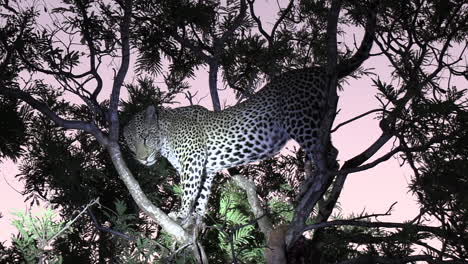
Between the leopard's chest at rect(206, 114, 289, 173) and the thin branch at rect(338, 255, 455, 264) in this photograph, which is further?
the leopard's chest at rect(206, 114, 289, 173)

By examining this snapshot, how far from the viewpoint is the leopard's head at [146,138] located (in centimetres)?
712

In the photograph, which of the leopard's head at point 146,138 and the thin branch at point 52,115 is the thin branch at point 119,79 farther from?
the leopard's head at point 146,138

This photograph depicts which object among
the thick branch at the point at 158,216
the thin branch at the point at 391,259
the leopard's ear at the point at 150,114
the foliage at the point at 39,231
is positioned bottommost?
the foliage at the point at 39,231

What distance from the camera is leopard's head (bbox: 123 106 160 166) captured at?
7.12 m

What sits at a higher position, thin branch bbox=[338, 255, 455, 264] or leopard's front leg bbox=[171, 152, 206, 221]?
leopard's front leg bbox=[171, 152, 206, 221]

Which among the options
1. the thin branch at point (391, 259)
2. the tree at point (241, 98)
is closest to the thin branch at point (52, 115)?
the tree at point (241, 98)

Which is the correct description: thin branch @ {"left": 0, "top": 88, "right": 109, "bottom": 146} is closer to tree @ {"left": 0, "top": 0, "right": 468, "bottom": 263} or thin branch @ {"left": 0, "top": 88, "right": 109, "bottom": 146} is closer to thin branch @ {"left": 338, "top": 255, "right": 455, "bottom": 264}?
tree @ {"left": 0, "top": 0, "right": 468, "bottom": 263}

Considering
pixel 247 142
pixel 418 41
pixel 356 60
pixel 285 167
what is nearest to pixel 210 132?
pixel 247 142

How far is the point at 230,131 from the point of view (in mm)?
6797

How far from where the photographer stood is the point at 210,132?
696cm

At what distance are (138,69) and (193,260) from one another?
2.91 meters

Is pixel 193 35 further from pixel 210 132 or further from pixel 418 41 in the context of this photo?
pixel 418 41

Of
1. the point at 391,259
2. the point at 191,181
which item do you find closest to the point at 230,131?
the point at 191,181

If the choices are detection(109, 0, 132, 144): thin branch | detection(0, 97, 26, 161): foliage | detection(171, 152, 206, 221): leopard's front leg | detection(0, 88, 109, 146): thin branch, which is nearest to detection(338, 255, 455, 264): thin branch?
detection(171, 152, 206, 221): leopard's front leg
